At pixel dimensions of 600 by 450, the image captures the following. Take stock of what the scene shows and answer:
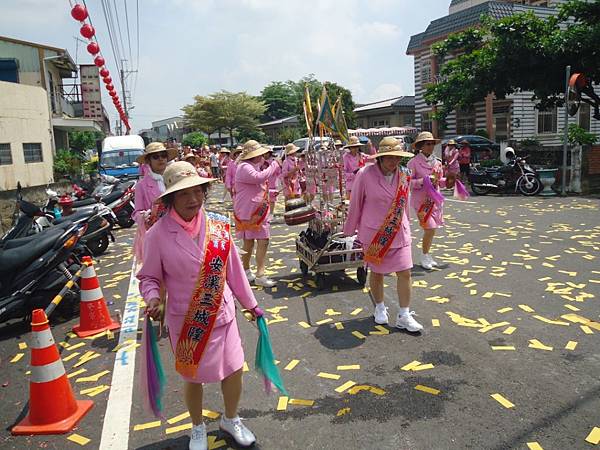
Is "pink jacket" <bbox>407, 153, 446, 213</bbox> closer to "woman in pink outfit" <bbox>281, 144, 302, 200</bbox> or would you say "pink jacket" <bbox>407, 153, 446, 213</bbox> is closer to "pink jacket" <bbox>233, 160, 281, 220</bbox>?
"pink jacket" <bbox>233, 160, 281, 220</bbox>

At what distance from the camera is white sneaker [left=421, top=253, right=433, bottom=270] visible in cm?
684

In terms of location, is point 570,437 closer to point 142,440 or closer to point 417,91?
point 142,440

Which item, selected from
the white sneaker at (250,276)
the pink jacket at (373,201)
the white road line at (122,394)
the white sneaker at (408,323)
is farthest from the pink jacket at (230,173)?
the white sneaker at (408,323)

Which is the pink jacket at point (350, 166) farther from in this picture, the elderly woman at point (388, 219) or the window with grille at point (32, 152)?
the window with grille at point (32, 152)

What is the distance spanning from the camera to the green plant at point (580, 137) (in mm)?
14625

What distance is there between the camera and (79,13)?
10438 millimetres

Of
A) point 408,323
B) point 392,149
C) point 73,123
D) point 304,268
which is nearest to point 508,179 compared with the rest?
point 304,268

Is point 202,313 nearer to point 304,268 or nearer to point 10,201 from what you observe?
point 304,268

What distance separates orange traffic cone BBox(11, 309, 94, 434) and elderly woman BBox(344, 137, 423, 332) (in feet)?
9.21

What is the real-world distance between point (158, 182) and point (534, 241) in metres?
6.21

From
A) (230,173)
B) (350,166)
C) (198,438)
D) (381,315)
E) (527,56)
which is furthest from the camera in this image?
(527,56)

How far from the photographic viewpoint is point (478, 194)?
51.9ft

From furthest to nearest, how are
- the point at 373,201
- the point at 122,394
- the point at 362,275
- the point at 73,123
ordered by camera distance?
the point at 73,123 < the point at 362,275 < the point at 373,201 < the point at 122,394

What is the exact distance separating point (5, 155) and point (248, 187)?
19.8 metres
